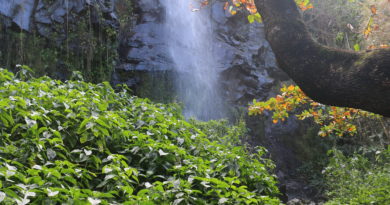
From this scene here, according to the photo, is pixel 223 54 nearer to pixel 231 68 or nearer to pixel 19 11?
pixel 231 68

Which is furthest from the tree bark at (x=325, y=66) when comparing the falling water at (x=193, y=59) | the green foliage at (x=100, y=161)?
the falling water at (x=193, y=59)

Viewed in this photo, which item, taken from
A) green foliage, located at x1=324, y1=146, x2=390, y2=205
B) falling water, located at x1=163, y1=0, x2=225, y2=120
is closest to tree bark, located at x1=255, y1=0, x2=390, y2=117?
green foliage, located at x1=324, y1=146, x2=390, y2=205

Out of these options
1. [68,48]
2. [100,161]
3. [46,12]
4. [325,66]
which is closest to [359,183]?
[325,66]

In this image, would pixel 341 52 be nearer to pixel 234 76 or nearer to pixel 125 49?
pixel 125 49

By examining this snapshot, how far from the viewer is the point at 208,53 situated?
41.1 feet

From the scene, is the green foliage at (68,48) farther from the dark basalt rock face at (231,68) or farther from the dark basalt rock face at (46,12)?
the dark basalt rock face at (231,68)

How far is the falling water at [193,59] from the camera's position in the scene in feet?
37.2

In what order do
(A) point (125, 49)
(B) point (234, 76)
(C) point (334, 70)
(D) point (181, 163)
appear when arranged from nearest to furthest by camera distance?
(C) point (334, 70), (D) point (181, 163), (A) point (125, 49), (B) point (234, 76)

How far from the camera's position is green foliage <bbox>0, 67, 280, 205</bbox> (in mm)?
1963

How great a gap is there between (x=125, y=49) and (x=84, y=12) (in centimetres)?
167

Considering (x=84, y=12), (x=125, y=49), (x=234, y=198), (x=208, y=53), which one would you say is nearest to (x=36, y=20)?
(x=84, y=12)

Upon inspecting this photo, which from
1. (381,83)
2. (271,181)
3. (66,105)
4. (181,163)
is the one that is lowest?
(271,181)

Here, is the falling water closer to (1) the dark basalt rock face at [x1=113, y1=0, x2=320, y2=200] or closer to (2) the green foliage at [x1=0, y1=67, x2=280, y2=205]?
(1) the dark basalt rock face at [x1=113, y1=0, x2=320, y2=200]

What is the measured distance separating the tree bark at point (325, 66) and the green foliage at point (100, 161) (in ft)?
2.77
